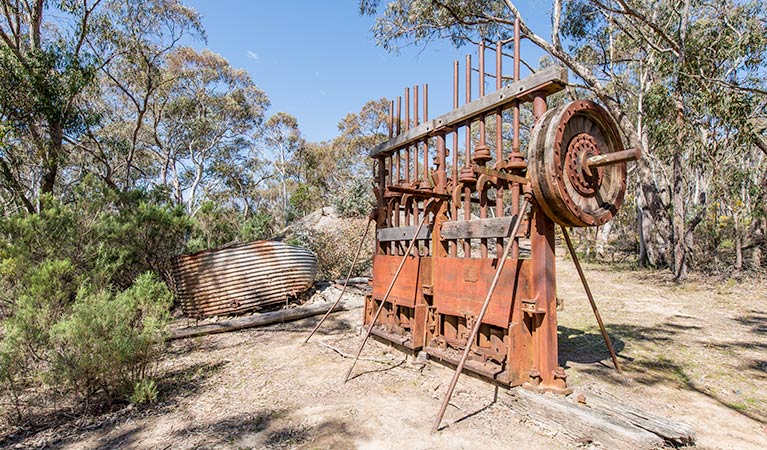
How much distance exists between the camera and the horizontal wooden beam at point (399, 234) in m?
4.48

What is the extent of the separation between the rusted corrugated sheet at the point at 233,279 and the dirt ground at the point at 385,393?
2.65 ft

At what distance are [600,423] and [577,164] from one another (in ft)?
6.08

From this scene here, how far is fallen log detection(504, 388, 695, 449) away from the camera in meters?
2.38

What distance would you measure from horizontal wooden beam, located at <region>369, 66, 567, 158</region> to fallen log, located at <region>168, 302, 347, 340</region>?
10.3ft

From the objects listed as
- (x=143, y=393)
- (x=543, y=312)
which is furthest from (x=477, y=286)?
(x=143, y=393)

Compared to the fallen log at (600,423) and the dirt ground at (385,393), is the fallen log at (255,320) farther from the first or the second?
the fallen log at (600,423)

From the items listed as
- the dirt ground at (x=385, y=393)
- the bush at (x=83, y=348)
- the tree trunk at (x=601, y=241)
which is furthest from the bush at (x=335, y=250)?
the tree trunk at (x=601, y=241)

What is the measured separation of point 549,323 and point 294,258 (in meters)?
5.04

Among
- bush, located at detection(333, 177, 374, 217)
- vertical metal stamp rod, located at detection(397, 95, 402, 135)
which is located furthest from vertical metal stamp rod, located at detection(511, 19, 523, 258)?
bush, located at detection(333, 177, 374, 217)

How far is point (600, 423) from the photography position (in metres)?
2.52

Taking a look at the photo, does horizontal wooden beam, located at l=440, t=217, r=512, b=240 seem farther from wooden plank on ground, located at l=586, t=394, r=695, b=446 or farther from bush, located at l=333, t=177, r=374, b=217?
bush, located at l=333, t=177, r=374, b=217

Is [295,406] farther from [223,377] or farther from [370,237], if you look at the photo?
[370,237]

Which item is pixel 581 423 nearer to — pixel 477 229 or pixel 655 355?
pixel 477 229

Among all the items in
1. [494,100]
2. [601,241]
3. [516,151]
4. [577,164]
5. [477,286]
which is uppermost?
[494,100]
